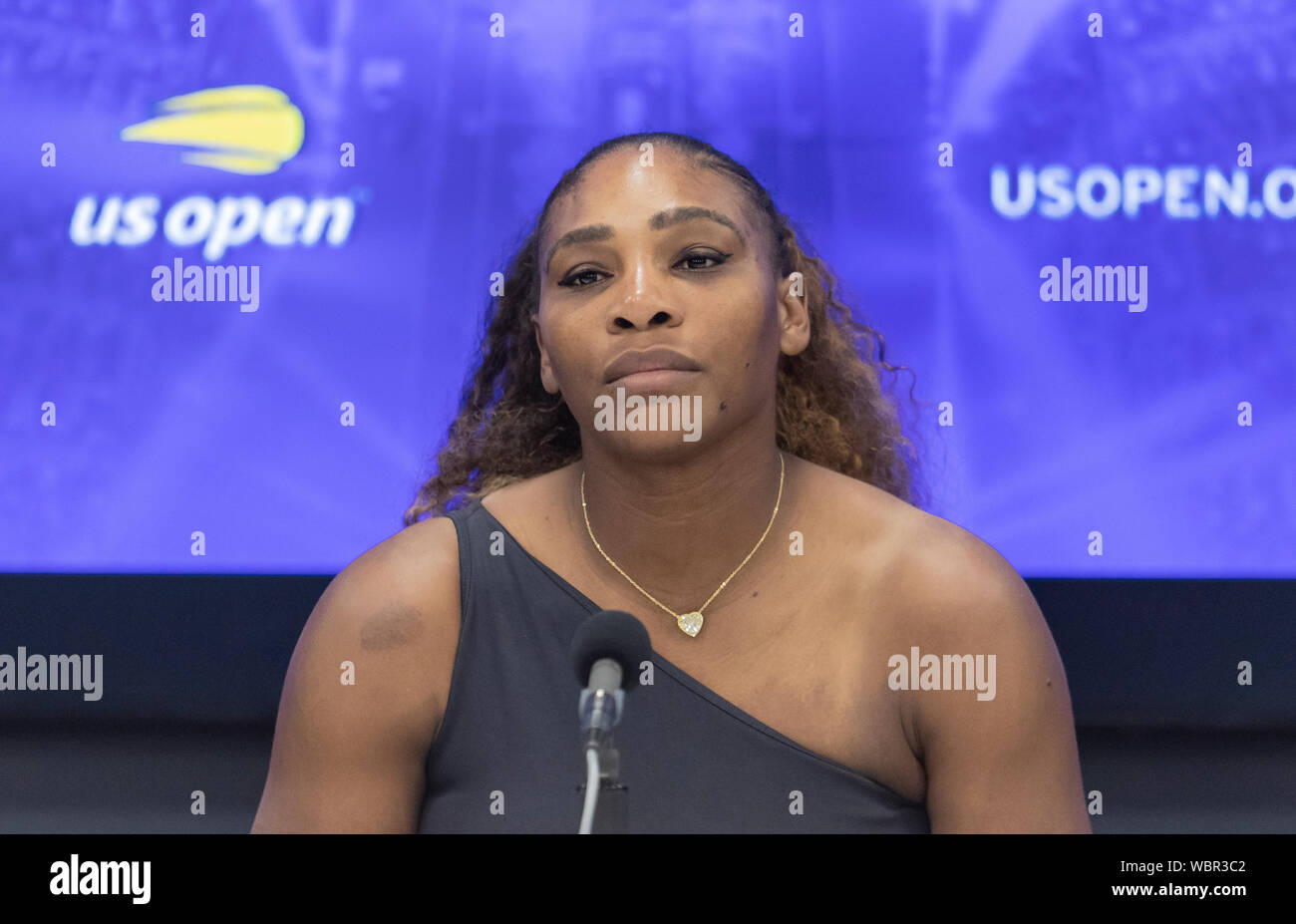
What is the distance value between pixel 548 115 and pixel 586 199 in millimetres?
998

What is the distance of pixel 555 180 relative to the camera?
2.37m

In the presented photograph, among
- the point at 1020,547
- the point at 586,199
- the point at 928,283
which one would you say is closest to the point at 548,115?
the point at 928,283

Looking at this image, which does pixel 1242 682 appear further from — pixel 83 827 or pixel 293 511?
pixel 83 827

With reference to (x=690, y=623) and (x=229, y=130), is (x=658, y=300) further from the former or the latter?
(x=229, y=130)

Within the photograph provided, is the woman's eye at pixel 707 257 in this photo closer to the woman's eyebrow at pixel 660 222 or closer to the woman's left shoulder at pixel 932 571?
the woman's eyebrow at pixel 660 222

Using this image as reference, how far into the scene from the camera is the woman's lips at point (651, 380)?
1376 mm

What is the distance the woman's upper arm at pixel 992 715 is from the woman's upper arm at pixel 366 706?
0.56 metres

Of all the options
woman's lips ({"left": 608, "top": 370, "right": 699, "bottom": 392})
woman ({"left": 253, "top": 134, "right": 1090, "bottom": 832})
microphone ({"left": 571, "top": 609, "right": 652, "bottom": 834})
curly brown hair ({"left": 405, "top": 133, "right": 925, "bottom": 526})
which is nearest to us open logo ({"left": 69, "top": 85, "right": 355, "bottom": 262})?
curly brown hair ({"left": 405, "top": 133, "right": 925, "bottom": 526})

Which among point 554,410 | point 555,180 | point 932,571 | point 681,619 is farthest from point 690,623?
point 555,180

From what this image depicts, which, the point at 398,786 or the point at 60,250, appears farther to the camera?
the point at 60,250

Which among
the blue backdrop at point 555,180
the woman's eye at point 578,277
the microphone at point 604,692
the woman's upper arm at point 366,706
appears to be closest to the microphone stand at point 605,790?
the microphone at point 604,692

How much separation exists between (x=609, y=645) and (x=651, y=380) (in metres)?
0.46

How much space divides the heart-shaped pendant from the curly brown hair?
14.2 inches
